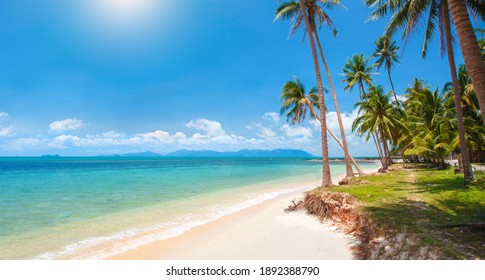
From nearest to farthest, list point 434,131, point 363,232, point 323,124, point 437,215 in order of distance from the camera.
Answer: point 363,232
point 437,215
point 323,124
point 434,131

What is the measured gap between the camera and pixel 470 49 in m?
4.82

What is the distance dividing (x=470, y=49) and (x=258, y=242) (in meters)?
6.45

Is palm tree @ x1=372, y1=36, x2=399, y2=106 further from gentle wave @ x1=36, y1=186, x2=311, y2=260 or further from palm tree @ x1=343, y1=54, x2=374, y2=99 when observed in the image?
gentle wave @ x1=36, y1=186, x2=311, y2=260

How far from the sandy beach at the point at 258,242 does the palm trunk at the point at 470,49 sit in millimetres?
4108

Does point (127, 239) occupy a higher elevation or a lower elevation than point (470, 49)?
lower

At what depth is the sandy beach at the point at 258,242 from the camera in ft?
18.4

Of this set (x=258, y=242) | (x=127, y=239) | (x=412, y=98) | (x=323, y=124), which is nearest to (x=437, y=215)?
(x=258, y=242)

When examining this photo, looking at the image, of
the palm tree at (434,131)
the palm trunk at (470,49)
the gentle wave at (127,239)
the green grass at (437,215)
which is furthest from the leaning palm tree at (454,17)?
the palm tree at (434,131)

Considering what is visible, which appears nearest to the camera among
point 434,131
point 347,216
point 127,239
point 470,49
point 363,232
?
point 470,49

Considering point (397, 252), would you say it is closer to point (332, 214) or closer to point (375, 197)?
point (332, 214)

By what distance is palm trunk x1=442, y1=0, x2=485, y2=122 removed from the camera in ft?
15.4

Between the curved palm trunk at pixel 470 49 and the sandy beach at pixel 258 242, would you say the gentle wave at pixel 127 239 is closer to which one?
the sandy beach at pixel 258 242

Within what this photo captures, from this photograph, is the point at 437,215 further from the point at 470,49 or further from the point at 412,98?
the point at 412,98

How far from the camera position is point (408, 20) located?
407 inches
